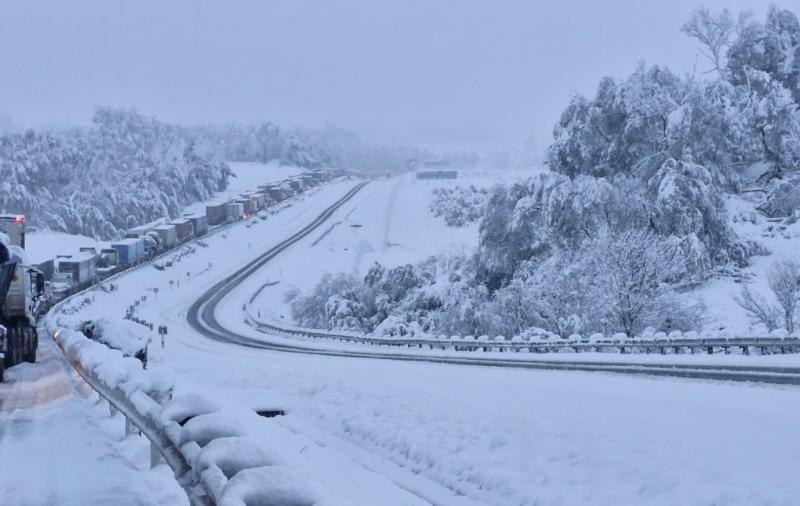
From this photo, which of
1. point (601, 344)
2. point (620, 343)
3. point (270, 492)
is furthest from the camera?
point (601, 344)

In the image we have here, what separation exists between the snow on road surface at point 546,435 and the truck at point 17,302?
6.50 m

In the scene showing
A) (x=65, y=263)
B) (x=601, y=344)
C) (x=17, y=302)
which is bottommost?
(x=65, y=263)

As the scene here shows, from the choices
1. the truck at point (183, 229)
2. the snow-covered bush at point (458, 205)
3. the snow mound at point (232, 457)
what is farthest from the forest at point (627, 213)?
the snow-covered bush at point (458, 205)

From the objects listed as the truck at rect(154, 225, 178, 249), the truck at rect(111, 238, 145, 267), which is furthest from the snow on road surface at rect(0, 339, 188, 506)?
the truck at rect(154, 225, 178, 249)

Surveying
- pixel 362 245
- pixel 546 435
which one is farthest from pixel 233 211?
pixel 546 435

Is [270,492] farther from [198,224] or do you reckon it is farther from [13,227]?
[198,224]

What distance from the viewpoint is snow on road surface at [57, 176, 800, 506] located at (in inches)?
367

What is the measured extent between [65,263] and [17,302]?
61958mm

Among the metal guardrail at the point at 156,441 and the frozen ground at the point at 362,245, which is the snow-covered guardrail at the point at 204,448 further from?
the frozen ground at the point at 362,245

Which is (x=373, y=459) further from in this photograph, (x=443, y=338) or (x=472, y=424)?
(x=443, y=338)

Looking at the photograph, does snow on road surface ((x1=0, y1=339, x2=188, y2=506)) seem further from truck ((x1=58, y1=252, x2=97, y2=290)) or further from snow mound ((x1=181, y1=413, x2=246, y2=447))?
truck ((x1=58, y1=252, x2=97, y2=290))

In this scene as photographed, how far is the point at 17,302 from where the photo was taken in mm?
24828

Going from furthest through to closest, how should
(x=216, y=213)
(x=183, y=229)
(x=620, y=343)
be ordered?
(x=216, y=213), (x=183, y=229), (x=620, y=343)

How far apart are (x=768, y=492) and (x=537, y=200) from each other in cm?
4929
